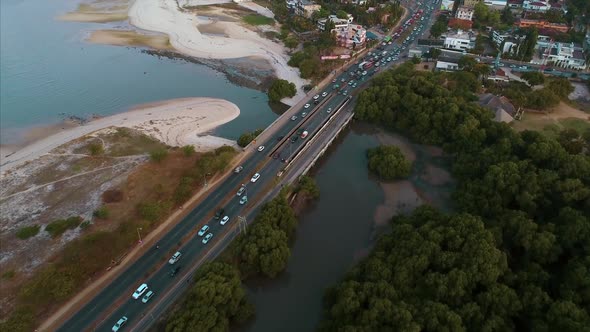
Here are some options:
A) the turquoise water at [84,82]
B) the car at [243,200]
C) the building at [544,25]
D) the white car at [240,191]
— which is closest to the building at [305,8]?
the turquoise water at [84,82]

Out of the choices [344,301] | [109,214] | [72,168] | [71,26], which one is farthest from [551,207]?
[71,26]

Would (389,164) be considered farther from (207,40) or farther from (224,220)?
(207,40)

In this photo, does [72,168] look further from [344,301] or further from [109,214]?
[344,301]

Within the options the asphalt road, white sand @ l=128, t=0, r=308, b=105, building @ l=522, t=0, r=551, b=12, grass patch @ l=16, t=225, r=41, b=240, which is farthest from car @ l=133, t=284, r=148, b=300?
building @ l=522, t=0, r=551, b=12

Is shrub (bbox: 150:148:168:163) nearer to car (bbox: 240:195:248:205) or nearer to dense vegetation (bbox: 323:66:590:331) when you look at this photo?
car (bbox: 240:195:248:205)

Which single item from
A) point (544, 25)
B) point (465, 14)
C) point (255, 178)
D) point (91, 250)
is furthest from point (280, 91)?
point (544, 25)

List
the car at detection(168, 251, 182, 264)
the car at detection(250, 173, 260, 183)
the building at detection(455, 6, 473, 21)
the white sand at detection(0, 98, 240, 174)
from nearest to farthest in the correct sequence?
1. the car at detection(168, 251, 182, 264)
2. the car at detection(250, 173, 260, 183)
3. the white sand at detection(0, 98, 240, 174)
4. the building at detection(455, 6, 473, 21)
